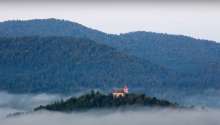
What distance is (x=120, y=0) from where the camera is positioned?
339 cm

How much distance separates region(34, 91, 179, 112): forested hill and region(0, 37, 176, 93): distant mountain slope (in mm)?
316

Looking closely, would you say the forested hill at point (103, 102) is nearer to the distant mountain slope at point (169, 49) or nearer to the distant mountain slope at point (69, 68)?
the distant mountain slope at point (69, 68)

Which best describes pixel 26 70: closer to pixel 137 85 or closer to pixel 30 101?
pixel 30 101

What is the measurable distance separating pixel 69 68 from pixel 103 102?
16.1 ft

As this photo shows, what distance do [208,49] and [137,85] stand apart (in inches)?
57.6

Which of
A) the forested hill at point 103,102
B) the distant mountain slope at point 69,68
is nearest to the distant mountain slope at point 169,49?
the distant mountain slope at point 69,68

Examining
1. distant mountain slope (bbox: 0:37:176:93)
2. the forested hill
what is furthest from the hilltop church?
distant mountain slope (bbox: 0:37:176:93)

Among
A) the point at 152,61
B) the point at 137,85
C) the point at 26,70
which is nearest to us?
the point at 137,85

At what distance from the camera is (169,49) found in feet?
47.2

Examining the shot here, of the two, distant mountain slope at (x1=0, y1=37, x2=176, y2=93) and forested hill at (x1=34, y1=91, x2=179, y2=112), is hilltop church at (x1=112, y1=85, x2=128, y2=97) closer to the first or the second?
forested hill at (x1=34, y1=91, x2=179, y2=112)

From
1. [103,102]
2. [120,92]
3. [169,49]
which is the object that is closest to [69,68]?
[169,49]

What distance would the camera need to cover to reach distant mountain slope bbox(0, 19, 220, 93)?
1267cm

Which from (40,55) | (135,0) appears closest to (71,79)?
(40,55)

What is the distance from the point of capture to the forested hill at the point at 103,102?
11.6 m
